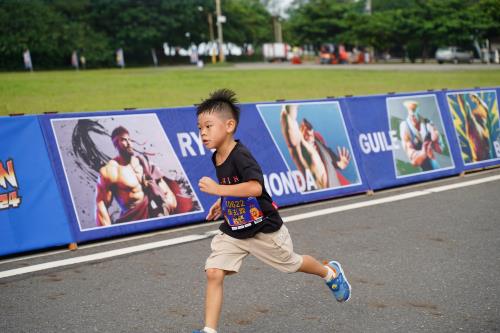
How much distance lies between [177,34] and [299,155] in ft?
230

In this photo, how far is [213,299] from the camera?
3855 mm

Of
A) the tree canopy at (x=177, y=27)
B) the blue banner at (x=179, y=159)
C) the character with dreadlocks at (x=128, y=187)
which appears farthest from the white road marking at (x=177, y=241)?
the tree canopy at (x=177, y=27)

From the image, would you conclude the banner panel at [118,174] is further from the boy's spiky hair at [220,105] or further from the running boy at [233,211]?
the boy's spiky hair at [220,105]

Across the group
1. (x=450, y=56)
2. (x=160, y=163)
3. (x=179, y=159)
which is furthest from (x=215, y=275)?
(x=450, y=56)

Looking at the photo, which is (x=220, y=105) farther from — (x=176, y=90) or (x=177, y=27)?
(x=177, y=27)

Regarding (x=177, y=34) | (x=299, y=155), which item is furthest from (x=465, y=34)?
(x=299, y=155)

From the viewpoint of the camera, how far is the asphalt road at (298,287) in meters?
4.45

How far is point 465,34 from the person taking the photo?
6256 cm

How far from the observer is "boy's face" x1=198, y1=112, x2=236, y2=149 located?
3.93 metres

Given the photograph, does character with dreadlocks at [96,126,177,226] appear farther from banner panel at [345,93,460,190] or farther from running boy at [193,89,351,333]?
banner panel at [345,93,460,190]

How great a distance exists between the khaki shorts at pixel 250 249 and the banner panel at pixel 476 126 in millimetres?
7473

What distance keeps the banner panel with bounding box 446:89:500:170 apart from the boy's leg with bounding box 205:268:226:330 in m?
7.88

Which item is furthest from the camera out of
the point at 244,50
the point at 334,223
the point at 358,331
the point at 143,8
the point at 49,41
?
the point at 244,50

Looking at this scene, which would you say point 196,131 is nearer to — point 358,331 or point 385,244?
point 385,244
